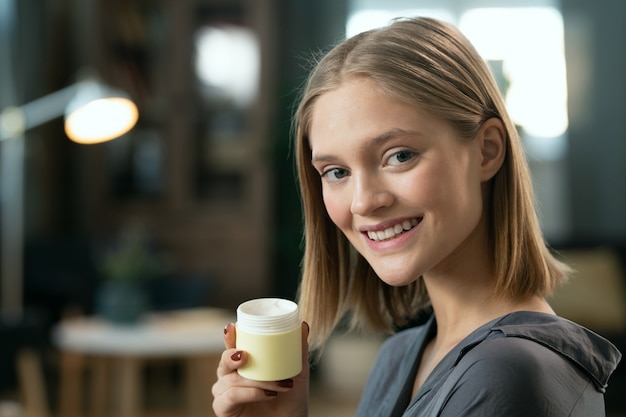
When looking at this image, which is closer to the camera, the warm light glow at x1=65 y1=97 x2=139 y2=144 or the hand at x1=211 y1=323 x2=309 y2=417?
the hand at x1=211 y1=323 x2=309 y2=417

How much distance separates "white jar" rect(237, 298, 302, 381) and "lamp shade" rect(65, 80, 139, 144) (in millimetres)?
2926

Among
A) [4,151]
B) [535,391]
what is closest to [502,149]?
[535,391]

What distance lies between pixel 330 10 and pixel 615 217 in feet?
8.17

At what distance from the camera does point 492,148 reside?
1054mm

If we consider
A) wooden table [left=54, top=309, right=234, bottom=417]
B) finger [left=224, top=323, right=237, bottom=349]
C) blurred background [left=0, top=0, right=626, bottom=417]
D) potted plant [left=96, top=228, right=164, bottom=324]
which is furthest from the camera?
blurred background [left=0, top=0, right=626, bottom=417]

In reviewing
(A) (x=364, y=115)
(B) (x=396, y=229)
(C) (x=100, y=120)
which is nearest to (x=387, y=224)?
(B) (x=396, y=229)

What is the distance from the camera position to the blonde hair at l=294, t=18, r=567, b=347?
0.97 m

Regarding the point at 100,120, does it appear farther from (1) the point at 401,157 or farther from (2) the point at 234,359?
(1) the point at 401,157

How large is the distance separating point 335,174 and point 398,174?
0.10 meters

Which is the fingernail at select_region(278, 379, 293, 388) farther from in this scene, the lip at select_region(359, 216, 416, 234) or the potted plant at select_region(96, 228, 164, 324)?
the potted plant at select_region(96, 228, 164, 324)

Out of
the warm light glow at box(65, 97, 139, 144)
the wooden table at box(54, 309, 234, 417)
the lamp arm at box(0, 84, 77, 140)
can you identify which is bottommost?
the wooden table at box(54, 309, 234, 417)

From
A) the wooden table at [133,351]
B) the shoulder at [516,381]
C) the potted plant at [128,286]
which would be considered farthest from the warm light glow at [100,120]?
the shoulder at [516,381]

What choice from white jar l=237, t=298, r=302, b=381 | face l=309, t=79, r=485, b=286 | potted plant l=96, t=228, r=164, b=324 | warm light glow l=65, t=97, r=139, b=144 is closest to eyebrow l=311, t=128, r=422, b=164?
face l=309, t=79, r=485, b=286

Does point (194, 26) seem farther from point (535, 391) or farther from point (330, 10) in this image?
point (535, 391)
